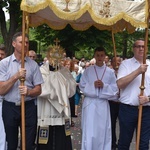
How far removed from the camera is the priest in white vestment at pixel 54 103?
5551mm

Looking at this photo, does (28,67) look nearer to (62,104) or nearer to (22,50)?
(22,50)

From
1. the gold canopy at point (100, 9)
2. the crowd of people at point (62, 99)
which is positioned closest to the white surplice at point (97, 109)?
the crowd of people at point (62, 99)

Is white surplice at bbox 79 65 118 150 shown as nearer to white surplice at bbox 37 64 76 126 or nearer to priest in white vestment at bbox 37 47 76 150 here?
priest in white vestment at bbox 37 47 76 150

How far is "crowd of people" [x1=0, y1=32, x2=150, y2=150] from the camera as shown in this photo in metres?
4.62

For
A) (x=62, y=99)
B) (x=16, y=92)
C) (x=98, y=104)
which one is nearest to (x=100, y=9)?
(x=16, y=92)

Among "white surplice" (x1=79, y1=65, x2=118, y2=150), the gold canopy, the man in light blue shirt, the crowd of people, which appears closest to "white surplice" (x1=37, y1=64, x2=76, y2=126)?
the crowd of people

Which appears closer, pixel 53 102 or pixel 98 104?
pixel 53 102

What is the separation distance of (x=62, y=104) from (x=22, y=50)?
1.49 m

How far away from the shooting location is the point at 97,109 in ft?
19.3

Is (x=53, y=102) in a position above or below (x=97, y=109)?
above

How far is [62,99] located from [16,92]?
1157 millimetres

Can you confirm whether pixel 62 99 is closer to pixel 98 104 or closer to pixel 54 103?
pixel 54 103

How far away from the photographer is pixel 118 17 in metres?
4.52

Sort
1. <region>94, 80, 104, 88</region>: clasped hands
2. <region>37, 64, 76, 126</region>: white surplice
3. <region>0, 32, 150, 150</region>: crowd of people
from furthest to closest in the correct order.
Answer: <region>94, 80, 104, 88</region>: clasped hands, <region>37, 64, 76, 126</region>: white surplice, <region>0, 32, 150, 150</region>: crowd of people
